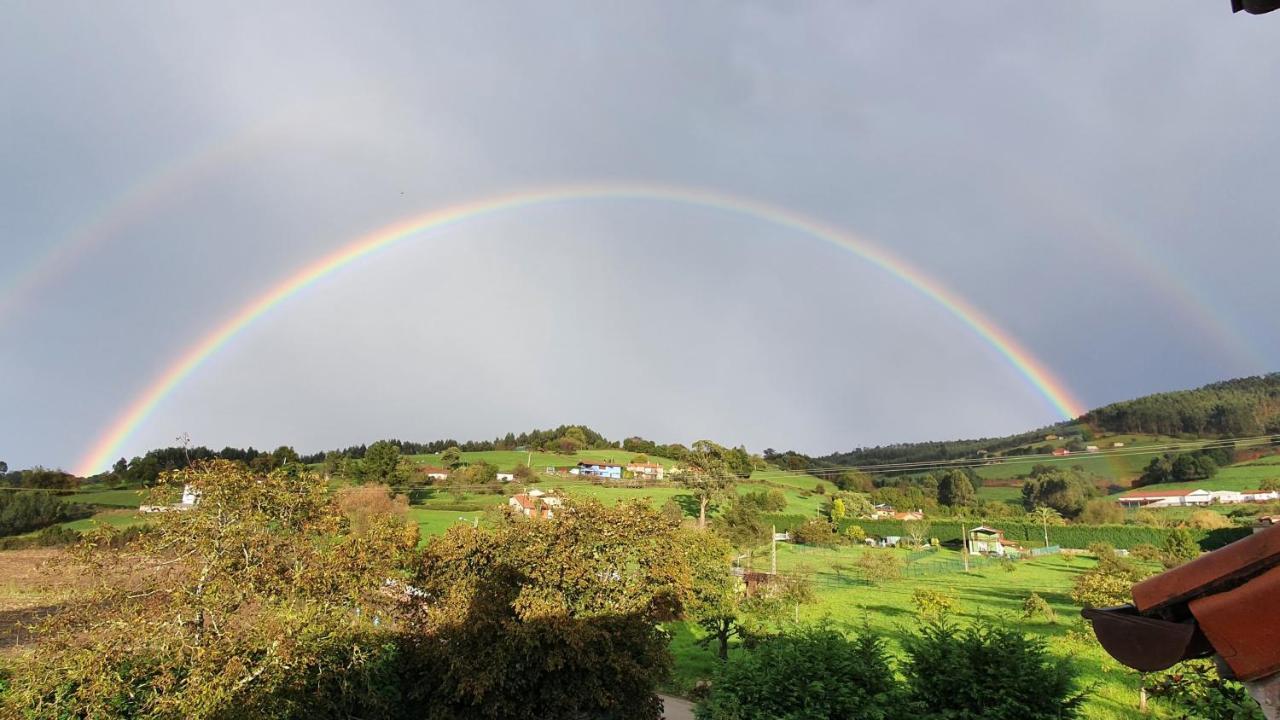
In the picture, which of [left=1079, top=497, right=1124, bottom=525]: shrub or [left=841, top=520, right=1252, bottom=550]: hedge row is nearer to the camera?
[left=841, top=520, right=1252, bottom=550]: hedge row

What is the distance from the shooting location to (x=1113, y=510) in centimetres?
8225

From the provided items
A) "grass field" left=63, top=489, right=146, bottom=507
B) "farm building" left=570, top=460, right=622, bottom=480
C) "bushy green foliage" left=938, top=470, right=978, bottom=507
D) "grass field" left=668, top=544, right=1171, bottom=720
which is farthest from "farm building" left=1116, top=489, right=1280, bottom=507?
"grass field" left=63, top=489, right=146, bottom=507

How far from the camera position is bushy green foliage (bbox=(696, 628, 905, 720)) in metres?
9.41

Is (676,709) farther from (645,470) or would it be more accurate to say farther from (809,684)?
(645,470)

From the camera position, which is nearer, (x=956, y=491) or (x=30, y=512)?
(x=30, y=512)

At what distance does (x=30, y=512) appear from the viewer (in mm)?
50781

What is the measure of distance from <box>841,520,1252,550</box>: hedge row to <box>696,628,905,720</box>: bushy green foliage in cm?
5484

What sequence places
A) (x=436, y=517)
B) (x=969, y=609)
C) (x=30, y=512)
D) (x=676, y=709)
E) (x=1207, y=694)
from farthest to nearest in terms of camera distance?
(x=436, y=517)
(x=30, y=512)
(x=969, y=609)
(x=676, y=709)
(x=1207, y=694)

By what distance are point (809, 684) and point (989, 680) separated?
8.50 feet

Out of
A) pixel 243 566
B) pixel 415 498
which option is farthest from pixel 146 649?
pixel 415 498

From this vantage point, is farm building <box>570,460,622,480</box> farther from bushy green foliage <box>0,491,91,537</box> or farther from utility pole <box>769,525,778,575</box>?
bushy green foliage <box>0,491,91,537</box>

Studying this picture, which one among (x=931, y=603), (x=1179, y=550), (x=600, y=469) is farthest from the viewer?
(x=600, y=469)

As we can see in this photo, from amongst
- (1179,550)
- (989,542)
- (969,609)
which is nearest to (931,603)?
(969,609)

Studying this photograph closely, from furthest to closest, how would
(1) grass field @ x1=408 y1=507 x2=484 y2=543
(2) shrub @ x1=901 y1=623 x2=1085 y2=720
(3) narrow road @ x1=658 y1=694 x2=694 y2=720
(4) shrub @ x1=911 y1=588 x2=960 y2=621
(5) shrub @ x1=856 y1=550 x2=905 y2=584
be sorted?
1. (1) grass field @ x1=408 y1=507 x2=484 y2=543
2. (5) shrub @ x1=856 y1=550 x2=905 y2=584
3. (4) shrub @ x1=911 y1=588 x2=960 y2=621
4. (3) narrow road @ x1=658 y1=694 x2=694 y2=720
5. (2) shrub @ x1=901 y1=623 x2=1085 y2=720
